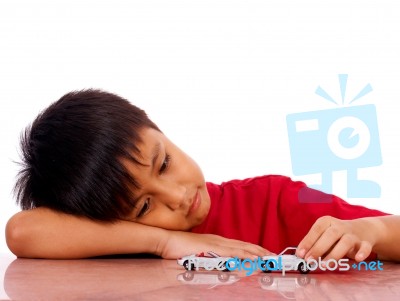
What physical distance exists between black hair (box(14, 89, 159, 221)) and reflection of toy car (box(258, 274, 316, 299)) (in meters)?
0.43

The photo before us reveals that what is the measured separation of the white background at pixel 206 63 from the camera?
2.21m

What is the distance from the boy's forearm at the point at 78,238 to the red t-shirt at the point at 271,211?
22cm

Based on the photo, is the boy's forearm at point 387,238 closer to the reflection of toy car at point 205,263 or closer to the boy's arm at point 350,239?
the boy's arm at point 350,239

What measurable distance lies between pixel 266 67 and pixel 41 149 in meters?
1.12

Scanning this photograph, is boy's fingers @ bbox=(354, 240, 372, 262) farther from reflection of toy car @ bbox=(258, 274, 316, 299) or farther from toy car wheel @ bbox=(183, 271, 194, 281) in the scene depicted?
toy car wheel @ bbox=(183, 271, 194, 281)

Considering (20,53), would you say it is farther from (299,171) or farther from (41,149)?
(299,171)

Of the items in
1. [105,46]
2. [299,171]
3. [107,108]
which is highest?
[105,46]

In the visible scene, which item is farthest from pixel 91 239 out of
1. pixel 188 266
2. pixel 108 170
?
pixel 188 266

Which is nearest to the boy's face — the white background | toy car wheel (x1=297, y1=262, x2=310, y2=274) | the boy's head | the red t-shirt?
the boy's head

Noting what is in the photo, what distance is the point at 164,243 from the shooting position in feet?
4.06

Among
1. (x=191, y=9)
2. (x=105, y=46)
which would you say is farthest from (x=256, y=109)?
(x=105, y=46)

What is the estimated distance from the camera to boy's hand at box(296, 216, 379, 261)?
0.96 m

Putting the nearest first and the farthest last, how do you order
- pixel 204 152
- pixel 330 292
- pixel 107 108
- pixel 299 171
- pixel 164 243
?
pixel 330 292, pixel 299 171, pixel 164 243, pixel 107 108, pixel 204 152

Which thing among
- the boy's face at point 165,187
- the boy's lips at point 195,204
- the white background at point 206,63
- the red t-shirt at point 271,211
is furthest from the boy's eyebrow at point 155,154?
the white background at point 206,63
